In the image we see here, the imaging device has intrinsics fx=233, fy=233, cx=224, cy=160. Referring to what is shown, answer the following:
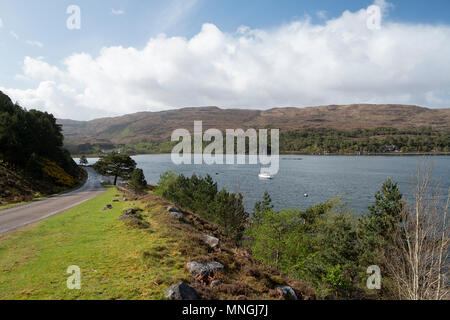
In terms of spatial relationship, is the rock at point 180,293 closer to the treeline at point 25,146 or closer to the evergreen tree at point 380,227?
the evergreen tree at point 380,227

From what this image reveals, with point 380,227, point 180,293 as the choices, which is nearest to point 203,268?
point 180,293

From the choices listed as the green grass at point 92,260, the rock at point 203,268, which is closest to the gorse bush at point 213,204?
the green grass at point 92,260

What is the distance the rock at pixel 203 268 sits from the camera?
9820 millimetres

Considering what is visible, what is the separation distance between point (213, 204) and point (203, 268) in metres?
37.2

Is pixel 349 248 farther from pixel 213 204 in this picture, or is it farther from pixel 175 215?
pixel 213 204

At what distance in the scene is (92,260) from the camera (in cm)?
1088

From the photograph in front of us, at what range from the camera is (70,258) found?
11055 millimetres

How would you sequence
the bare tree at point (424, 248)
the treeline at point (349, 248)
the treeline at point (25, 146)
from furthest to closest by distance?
1. the treeline at point (25, 146)
2. the treeline at point (349, 248)
3. the bare tree at point (424, 248)

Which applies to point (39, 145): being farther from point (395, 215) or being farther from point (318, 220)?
Answer: point (395, 215)

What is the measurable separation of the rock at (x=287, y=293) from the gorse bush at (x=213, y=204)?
2486 centimetres

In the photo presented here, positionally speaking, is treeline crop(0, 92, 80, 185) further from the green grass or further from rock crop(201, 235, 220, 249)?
rock crop(201, 235, 220, 249)

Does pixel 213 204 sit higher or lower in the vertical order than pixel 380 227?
lower

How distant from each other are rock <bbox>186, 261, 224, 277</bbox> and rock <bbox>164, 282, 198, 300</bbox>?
5.34 ft

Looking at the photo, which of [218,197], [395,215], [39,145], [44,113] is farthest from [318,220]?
[44,113]
